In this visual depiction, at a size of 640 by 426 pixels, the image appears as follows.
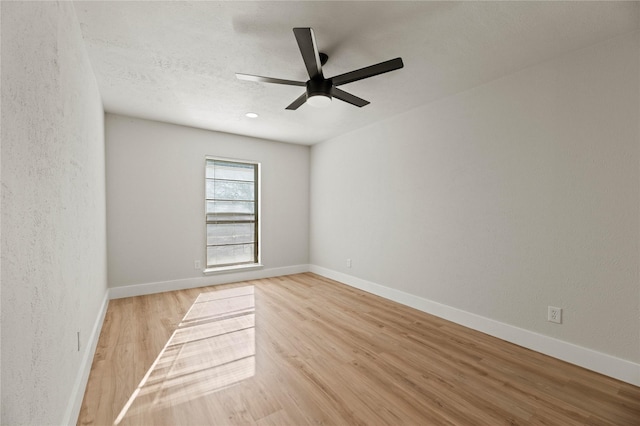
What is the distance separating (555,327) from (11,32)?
366 centimetres

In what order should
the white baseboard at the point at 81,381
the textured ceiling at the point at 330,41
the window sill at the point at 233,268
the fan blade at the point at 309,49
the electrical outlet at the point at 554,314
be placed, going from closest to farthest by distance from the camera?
the white baseboard at the point at 81,381
the fan blade at the point at 309,49
the textured ceiling at the point at 330,41
the electrical outlet at the point at 554,314
the window sill at the point at 233,268

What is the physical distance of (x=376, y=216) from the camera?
13.6 feet

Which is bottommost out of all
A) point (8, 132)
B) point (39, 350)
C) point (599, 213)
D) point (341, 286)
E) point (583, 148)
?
point (341, 286)

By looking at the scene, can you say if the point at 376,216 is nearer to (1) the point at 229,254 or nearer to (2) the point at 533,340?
(2) the point at 533,340

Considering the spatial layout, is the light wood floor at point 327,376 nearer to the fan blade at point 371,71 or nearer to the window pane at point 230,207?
the window pane at point 230,207

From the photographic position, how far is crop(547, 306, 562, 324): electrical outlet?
238cm

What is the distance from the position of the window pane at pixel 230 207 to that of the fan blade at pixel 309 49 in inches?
126

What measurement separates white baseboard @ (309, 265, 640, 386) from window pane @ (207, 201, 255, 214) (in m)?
2.72

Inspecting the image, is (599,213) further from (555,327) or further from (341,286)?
(341,286)

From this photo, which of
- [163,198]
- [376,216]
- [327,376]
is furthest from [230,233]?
[327,376]

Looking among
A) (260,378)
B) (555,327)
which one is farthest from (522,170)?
(260,378)

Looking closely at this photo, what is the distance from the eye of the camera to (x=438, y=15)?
6.29 ft

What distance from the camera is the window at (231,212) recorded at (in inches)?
189

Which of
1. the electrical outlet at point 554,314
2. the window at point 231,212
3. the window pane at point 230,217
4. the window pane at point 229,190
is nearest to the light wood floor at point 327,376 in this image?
the electrical outlet at point 554,314
